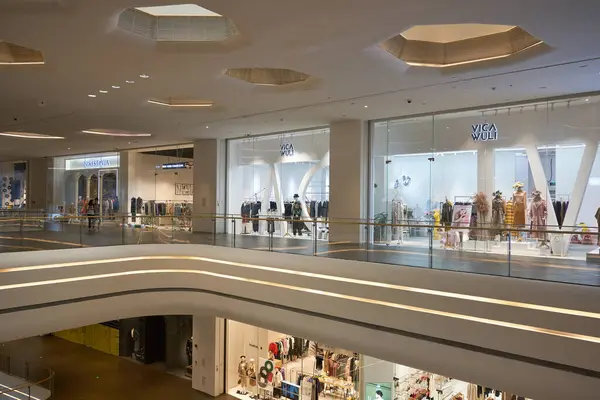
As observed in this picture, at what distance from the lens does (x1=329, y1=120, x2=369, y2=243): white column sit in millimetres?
13219

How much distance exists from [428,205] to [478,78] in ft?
16.6

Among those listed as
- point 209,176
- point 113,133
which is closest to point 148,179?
point 113,133

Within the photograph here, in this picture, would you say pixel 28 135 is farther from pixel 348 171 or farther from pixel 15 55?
pixel 348 171

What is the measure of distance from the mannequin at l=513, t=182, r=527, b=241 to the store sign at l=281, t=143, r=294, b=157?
7.70m

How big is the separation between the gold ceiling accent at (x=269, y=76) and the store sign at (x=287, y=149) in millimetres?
6826

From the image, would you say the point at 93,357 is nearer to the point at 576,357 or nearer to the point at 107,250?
the point at 107,250

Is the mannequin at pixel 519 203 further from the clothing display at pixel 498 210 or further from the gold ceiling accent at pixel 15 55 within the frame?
the gold ceiling accent at pixel 15 55

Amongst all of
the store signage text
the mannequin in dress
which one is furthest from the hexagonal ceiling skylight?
the store signage text

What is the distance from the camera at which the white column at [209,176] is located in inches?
701

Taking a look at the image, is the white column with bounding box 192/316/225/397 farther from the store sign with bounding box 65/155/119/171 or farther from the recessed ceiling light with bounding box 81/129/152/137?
the store sign with bounding box 65/155/119/171

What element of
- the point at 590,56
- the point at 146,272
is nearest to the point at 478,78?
the point at 590,56

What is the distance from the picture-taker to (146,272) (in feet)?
35.9

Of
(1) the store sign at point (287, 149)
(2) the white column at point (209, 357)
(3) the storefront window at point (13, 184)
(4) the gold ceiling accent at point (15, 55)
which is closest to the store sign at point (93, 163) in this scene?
(3) the storefront window at point (13, 184)

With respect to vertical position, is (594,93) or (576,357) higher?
(594,93)
